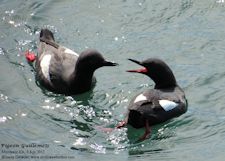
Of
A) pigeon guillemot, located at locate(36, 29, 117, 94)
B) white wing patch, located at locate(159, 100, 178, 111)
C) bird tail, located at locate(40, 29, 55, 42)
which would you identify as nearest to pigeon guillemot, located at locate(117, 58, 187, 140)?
white wing patch, located at locate(159, 100, 178, 111)

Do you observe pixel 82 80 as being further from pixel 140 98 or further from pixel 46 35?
pixel 46 35

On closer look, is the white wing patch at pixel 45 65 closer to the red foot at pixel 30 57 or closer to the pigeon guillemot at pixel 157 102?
the red foot at pixel 30 57

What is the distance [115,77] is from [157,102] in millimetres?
1860

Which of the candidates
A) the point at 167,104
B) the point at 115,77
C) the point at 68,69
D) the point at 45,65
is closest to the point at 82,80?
the point at 68,69

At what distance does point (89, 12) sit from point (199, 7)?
2.31 m

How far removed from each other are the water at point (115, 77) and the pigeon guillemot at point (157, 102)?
149 mm

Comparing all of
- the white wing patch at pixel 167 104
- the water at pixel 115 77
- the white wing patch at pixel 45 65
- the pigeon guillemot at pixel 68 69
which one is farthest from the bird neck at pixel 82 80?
the white wing patch at pixel 167 104

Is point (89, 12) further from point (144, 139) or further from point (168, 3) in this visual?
point (144, 139)

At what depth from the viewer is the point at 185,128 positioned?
9.81m

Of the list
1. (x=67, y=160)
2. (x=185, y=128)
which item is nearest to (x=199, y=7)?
(x=185, y=128)

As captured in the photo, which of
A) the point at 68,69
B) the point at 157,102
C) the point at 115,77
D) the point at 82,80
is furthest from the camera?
the point at 115,77

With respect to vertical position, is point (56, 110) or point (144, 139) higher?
point (56, 110)

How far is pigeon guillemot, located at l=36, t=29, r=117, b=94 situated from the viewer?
1105 centimetres

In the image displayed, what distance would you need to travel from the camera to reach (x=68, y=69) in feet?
37.5
